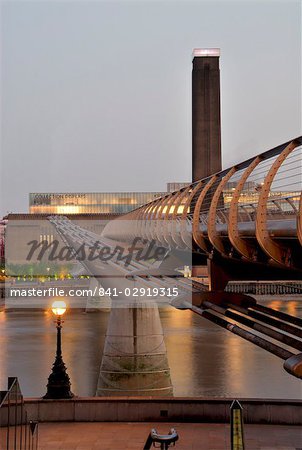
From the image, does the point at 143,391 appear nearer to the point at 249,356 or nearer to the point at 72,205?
the point at 249,356

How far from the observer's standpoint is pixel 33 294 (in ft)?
206

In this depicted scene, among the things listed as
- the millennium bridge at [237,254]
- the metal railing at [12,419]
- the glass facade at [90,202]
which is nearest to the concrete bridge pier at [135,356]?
the millennium bridge at [237,254]

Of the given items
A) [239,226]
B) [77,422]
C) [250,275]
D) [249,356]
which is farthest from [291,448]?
[249,356]

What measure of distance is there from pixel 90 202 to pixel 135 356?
113m

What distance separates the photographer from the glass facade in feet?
425

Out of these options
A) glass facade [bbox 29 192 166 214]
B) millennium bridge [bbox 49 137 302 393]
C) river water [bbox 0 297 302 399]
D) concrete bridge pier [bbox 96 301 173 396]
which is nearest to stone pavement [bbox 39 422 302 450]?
millennium bridge [bbox 49 137 302 393]

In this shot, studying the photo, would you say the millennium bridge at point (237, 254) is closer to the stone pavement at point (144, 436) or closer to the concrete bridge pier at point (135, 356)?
the concrete bridge pier at point (135, 356)

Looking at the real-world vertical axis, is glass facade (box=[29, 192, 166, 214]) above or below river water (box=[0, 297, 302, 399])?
above

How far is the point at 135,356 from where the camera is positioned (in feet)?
62.7

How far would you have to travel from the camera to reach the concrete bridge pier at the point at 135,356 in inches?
748

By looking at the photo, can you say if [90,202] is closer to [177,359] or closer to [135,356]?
[177,359]

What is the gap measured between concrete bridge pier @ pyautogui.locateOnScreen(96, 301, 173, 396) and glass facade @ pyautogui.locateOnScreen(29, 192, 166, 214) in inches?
4280

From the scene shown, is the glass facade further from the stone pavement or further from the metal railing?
the metal railing

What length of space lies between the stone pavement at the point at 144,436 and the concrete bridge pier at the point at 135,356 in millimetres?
4473
